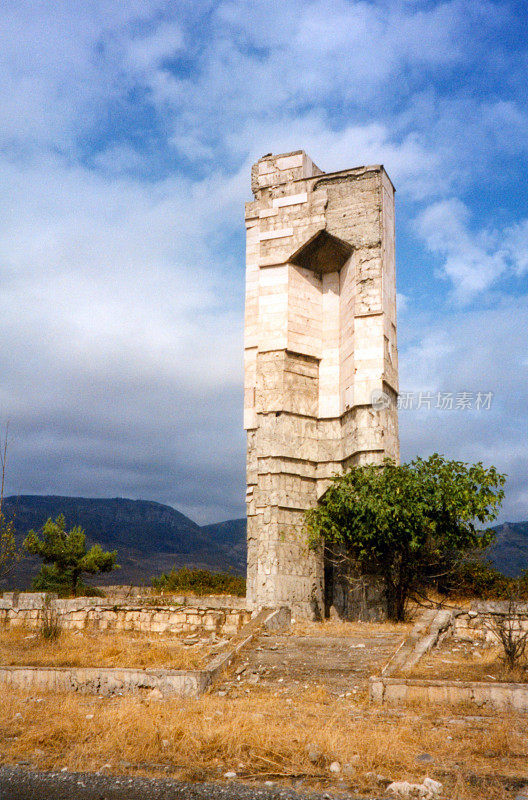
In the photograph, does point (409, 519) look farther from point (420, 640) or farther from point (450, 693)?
point (450, 693)

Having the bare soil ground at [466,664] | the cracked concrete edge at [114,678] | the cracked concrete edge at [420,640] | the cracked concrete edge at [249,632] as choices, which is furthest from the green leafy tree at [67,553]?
the bare soil ground at [466,664]

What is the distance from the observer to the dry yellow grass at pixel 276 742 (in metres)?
6.13

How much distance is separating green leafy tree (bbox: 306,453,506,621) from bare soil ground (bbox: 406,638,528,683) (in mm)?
3556

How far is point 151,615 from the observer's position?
52.2ft

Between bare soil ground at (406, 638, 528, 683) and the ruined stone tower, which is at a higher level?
the ruined stone tower

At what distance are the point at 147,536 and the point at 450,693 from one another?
15793cm

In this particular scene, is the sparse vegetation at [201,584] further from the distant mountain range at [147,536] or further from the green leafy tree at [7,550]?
the distant mountain range at [147,536]

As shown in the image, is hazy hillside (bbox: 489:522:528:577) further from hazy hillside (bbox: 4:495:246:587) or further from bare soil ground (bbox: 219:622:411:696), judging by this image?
bare soil ground (bbox: 219:622:411:696)

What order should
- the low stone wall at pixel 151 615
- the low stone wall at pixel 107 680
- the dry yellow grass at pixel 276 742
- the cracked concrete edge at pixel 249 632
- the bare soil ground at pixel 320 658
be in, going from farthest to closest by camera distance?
the low stone wall at pixel 151 615 → the cracked concrete edge at pixel 249 632 → the bare soil ground at pixel 320 658 → the low stone wall at pixel 107 680 → the dry yellow grass at pixel 276 742

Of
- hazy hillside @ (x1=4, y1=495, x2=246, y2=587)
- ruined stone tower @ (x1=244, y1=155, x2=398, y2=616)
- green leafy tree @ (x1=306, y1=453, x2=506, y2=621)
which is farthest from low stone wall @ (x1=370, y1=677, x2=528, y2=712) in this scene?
hazy hillside @ (x1=4, y1=495, x2=246, y2=587)

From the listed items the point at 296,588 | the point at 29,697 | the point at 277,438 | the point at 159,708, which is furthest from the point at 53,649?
the point at 277,438

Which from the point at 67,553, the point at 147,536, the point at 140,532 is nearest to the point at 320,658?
the point at 67,553

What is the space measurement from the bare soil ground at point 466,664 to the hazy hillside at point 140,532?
93.2 metres

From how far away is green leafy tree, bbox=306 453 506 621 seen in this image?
616 inches
